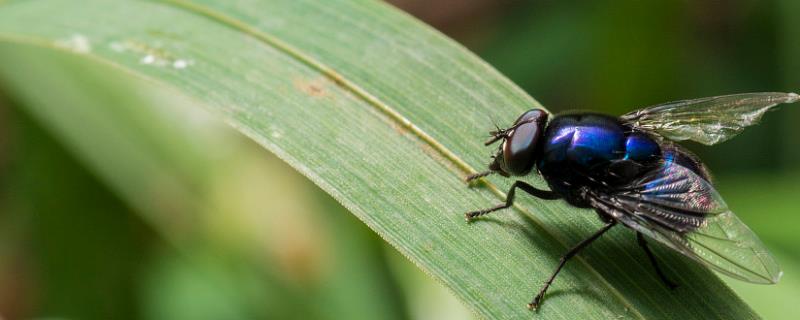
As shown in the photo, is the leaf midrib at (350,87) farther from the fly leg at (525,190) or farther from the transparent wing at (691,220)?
the transparent wing at (691,220)

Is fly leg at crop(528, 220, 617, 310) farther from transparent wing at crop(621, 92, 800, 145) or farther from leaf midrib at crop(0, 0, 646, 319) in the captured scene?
transparent wing at crop(621, 92, 800, 145)

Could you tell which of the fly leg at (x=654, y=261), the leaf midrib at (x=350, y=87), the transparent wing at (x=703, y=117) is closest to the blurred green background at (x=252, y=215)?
the transparent wing at (x=703, y=117)

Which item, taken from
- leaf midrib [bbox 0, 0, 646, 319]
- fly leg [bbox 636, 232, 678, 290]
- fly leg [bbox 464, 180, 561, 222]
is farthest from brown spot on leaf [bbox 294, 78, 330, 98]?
fly leg [bbox 636, 232, 678, 290]

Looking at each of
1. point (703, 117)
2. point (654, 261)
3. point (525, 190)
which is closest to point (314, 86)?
point (525, 190)

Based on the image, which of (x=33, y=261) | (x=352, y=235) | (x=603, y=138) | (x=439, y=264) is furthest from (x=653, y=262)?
(x=33, y=261)

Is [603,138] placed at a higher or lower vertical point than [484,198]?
higher

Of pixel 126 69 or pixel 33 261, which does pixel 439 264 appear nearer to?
pixel 126 69

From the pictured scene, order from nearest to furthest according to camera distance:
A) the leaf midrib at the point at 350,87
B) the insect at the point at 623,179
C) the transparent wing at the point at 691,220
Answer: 1. the transparent wing at the point at 691,220
2. the insect at the point at 623,179
3. the leaf midrib at the point at 350,87
